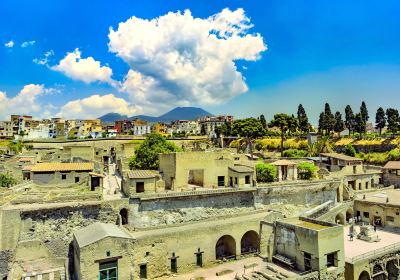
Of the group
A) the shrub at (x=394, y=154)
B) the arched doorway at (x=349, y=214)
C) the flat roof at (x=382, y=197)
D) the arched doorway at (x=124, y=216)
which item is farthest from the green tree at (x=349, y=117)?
the arched doorway at (x=124, y=216)

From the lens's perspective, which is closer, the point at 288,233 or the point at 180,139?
the point at 288,233

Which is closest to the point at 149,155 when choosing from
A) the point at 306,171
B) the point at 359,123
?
the point at 306,171

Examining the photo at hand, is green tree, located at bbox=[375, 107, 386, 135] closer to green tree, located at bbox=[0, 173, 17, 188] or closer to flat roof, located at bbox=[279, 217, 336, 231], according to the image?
flat roof, located at bbox=[279, 217, 336, 231]

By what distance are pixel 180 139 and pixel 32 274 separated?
77994 mm

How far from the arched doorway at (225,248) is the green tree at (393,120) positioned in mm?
56935

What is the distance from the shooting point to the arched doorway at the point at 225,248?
29.7 meters

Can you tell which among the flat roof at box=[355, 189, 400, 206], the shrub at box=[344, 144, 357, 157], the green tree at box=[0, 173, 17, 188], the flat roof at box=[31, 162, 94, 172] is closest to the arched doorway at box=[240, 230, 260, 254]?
the flat roof at box=[355, 189, 400, 206]

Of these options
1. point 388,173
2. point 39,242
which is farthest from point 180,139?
point 39,242

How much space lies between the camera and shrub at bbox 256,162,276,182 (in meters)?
41.7

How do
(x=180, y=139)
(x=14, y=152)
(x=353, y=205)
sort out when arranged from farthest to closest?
(x=180, y=139)
(x=14, y=152)
(x=353, y=205)

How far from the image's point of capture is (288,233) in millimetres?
28656

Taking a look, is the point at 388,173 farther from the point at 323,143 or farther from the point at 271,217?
the point at 271,217

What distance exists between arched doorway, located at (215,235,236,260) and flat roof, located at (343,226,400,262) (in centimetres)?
970

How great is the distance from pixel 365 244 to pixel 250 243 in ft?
36.4
